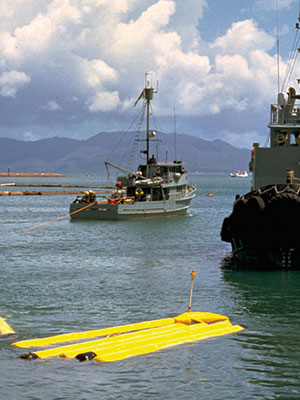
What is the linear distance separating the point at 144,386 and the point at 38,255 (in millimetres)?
25264

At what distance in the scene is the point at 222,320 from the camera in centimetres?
2023

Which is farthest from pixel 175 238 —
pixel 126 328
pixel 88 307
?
pixel 126 328

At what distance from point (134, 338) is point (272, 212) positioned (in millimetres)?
13442

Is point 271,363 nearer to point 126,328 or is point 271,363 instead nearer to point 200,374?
point 200,374

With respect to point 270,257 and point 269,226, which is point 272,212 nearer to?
point 269,226

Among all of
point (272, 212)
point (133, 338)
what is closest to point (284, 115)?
point (272, 212)

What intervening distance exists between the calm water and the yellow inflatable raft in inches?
14.3

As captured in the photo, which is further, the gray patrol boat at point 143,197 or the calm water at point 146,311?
the gray patrol boat at point 143,197

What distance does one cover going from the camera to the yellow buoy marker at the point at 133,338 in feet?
54.7

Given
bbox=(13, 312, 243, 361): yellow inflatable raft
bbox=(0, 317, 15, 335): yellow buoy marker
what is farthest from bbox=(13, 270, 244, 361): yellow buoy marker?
bbox=(0, 317, 15, 335): yellow buoy marker

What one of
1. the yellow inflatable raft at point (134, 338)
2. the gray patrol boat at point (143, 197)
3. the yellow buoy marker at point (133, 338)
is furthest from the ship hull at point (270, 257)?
the gray patrol boat at point (143, 197)

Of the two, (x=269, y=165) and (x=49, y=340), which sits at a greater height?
(x=269, y=165)

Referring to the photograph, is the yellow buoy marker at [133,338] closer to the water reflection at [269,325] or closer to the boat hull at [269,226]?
the water reflection at [269,325]

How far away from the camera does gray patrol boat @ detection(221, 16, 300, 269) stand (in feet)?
96.0
